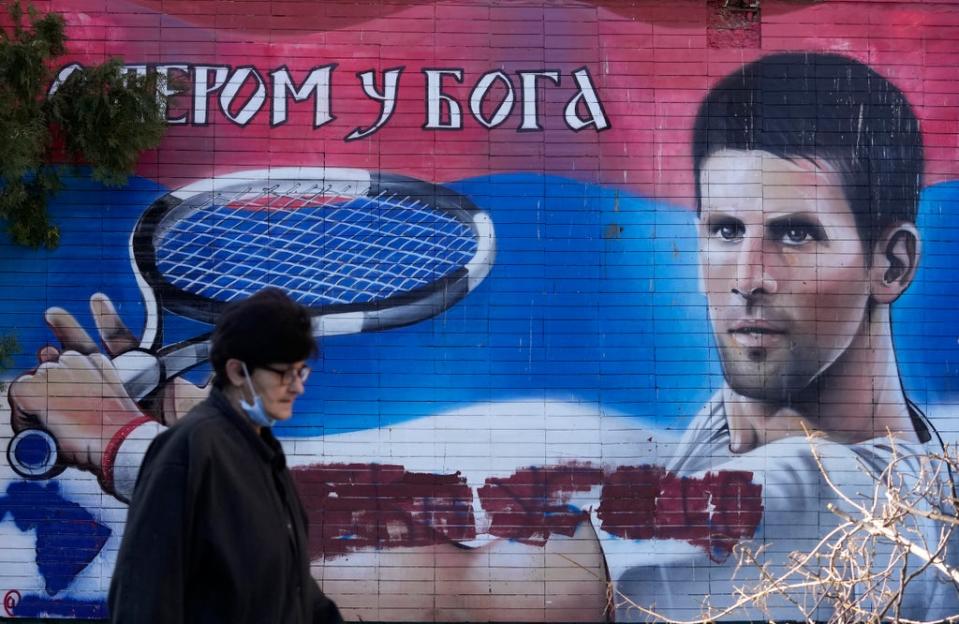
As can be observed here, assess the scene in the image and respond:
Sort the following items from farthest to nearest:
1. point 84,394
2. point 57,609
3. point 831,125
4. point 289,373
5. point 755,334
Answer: point 831,125 < point 755,334 < point 84,394 < point 57,609 < point 289,373

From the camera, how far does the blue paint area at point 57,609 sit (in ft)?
24.0

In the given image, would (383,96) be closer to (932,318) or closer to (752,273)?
(752,273)

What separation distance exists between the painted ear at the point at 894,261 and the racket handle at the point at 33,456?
215 inches

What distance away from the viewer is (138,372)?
7.48 meters

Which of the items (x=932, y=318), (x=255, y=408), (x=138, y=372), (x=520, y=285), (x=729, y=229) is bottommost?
(x=138, y=372)

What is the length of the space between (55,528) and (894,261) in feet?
18.8

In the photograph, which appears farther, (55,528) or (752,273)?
(752,273)

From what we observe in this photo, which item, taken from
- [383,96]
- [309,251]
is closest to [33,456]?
[309,251]

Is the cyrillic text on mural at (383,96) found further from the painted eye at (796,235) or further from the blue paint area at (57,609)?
the blue paint area at (57,609)

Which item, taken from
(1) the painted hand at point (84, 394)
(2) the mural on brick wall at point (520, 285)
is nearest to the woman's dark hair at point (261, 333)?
(2) the mural on brick wall at point (520, 285)

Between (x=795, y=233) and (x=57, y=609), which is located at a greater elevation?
(x=795, y=233)

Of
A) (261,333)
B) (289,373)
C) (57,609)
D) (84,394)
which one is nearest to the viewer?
(261,333)

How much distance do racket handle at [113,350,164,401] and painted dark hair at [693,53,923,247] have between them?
379cm

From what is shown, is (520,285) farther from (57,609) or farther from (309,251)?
(57,609)
